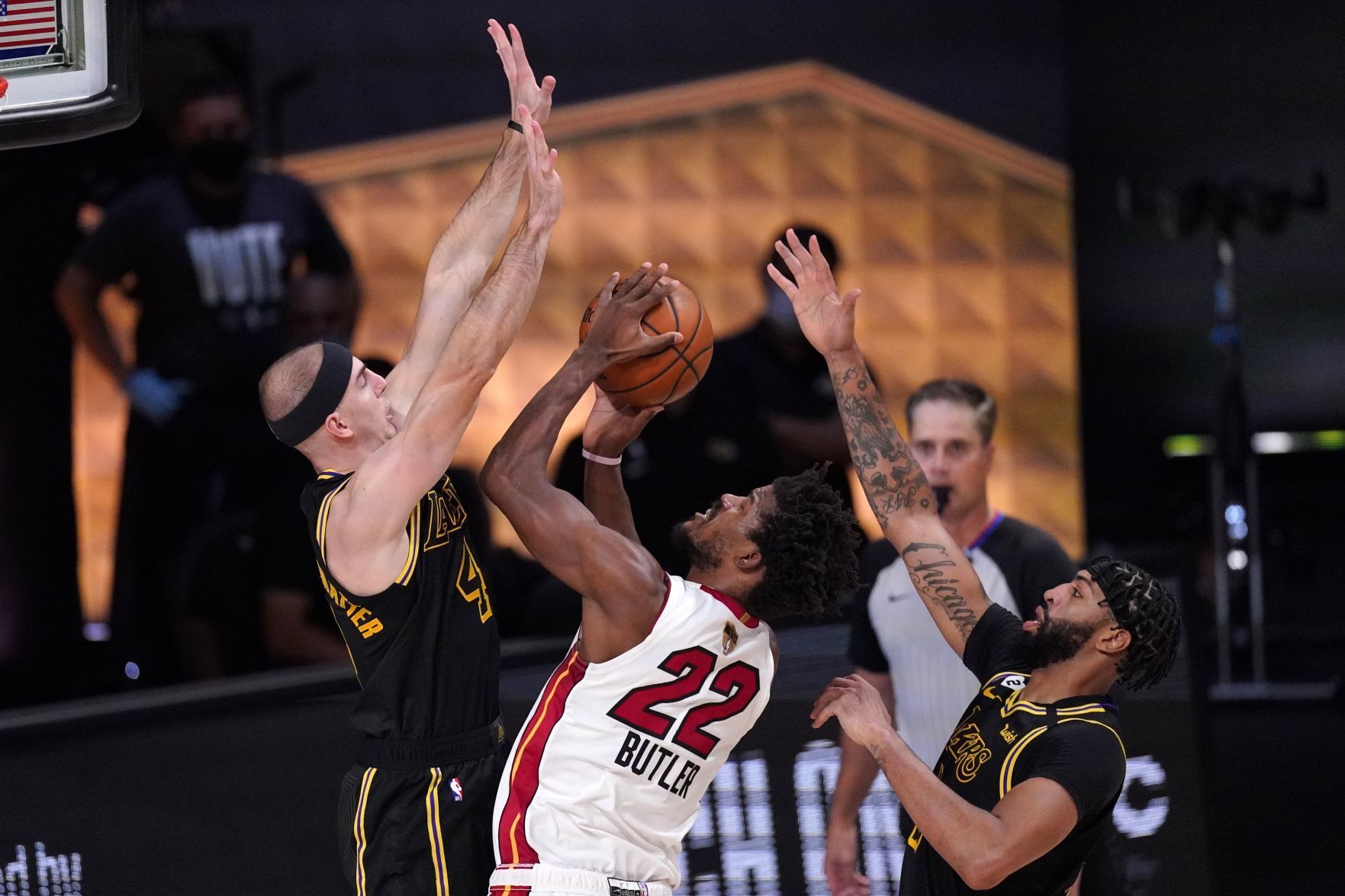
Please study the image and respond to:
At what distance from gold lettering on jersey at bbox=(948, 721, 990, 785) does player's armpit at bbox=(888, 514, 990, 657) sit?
A: 0.85 feet

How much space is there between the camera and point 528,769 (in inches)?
113

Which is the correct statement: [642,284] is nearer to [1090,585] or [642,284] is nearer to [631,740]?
[631,740]

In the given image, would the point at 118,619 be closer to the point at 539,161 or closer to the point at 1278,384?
the point at 539,161

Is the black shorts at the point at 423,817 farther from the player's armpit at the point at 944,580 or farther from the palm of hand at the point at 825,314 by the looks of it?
the palm of hand at the point at 825,314

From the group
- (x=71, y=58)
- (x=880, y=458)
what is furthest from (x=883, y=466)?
(x=71, y=58)

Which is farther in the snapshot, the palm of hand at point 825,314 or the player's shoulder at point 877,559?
the player's shoulder at point 877,559

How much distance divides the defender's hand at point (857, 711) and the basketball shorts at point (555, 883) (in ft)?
1.57

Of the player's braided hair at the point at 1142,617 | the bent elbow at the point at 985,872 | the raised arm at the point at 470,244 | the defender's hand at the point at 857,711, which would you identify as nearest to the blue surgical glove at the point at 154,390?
the raised arm at the point at 470,244

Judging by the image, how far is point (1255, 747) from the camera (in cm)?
777

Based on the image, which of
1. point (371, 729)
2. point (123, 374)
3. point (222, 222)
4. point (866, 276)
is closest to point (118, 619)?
point (123, 374)

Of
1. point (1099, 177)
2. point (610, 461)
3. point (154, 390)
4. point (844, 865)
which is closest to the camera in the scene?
point (610, 461)

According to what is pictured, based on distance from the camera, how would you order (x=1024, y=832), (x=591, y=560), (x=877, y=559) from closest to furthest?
(x=1024, y=832) → (x=591, y=560) → (x=877, y=559)

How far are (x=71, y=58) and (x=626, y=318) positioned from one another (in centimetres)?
183

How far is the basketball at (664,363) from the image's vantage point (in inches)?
122
